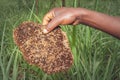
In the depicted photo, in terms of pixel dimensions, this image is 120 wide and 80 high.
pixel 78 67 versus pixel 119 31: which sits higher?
pixel 119 31

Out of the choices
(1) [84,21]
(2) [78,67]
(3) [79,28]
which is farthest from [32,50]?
(3) [79,28]

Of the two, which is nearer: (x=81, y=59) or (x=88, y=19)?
(x=88, y=19)

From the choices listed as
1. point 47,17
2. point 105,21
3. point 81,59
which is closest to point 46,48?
point 47,17

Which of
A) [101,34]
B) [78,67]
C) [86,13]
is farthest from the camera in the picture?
[101,34]

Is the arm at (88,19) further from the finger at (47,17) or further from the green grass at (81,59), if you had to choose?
the green grass at (81,59)

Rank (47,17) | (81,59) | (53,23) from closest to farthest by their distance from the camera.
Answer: (53,23) → (47,17) → (81,59)

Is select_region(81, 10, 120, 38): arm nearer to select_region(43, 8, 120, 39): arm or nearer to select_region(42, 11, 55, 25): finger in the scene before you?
select_region(43, 8, 120, 39): arm

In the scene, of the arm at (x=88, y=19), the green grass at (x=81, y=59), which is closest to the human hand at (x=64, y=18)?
the arm at (x=88, y=19)

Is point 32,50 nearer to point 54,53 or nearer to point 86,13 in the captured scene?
point 54,53

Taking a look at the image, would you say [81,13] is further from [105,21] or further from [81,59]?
[81,59]
